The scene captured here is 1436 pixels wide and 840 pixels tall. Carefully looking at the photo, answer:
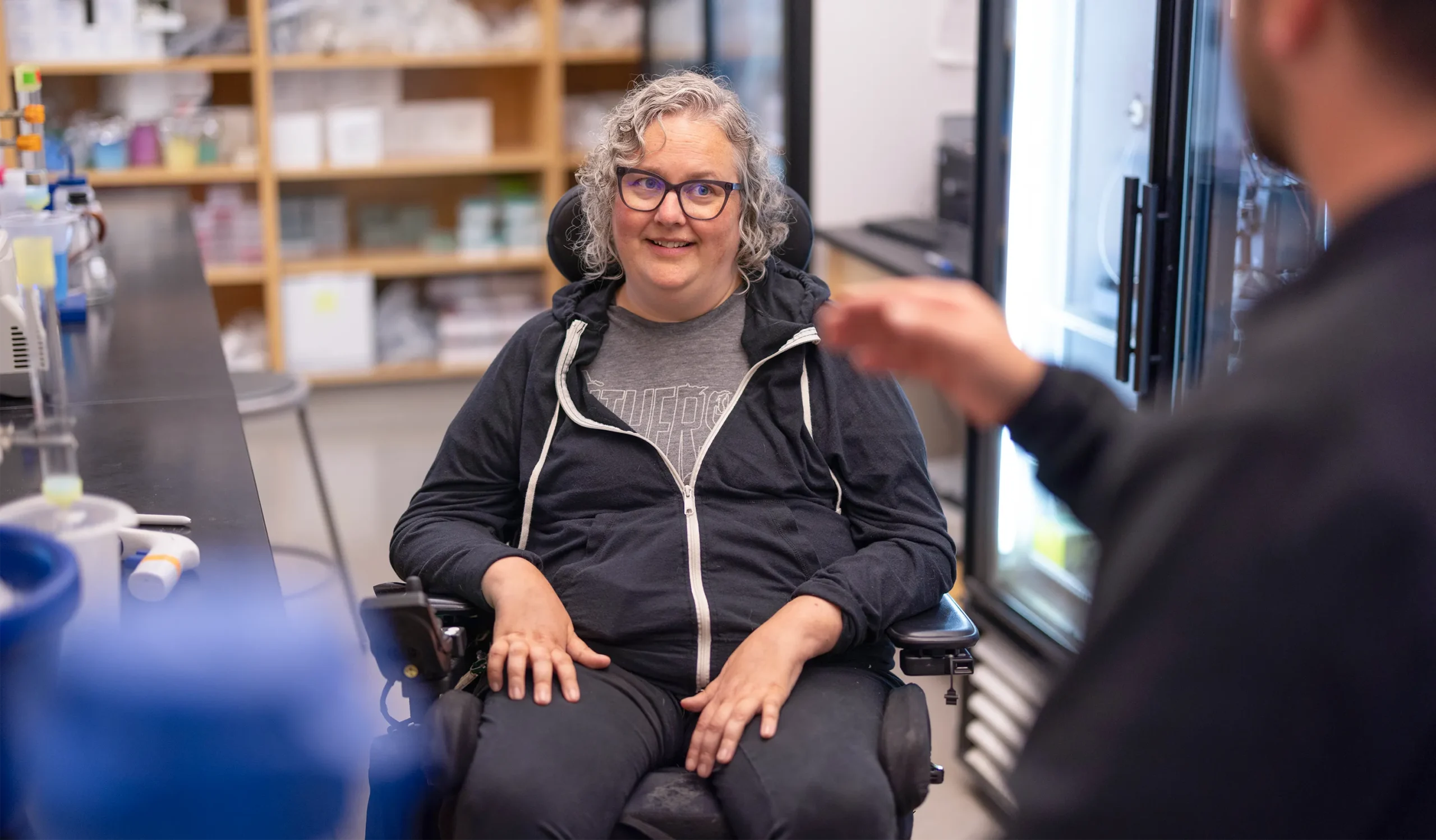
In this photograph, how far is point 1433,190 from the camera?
61cm

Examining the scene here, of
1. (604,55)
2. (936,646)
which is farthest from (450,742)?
(604,55)

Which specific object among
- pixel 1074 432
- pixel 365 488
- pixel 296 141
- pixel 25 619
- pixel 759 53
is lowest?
pixel 365 488

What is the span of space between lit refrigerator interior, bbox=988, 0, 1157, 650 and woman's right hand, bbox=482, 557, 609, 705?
1.02m

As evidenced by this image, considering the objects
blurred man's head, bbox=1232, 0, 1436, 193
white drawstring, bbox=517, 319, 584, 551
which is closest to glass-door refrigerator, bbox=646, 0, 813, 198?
white drawstring, bbox=517, 319, 584, 551

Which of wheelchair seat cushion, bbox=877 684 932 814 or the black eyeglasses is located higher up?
the black eyeglasses

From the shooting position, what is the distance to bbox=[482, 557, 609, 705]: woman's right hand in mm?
1722

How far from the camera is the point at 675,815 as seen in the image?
5.32 ft

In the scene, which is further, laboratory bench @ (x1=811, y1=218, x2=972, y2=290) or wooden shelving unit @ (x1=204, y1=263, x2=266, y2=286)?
wooden shelving unit @ (x1=204, y1=263, x2=266, y2=286)

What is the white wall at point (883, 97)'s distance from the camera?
152 inches

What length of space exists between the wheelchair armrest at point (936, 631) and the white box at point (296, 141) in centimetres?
369

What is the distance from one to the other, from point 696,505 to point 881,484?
0.84ft

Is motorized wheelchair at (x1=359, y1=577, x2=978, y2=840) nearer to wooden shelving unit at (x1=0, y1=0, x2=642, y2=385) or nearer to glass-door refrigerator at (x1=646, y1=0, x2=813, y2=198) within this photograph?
glass-door refrigerator at (x1=646, y1=0, x2=813, y2=198)

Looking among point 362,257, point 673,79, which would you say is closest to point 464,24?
point 362,257

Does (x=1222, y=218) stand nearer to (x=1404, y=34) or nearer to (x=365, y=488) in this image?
(x=1404, y=34)
